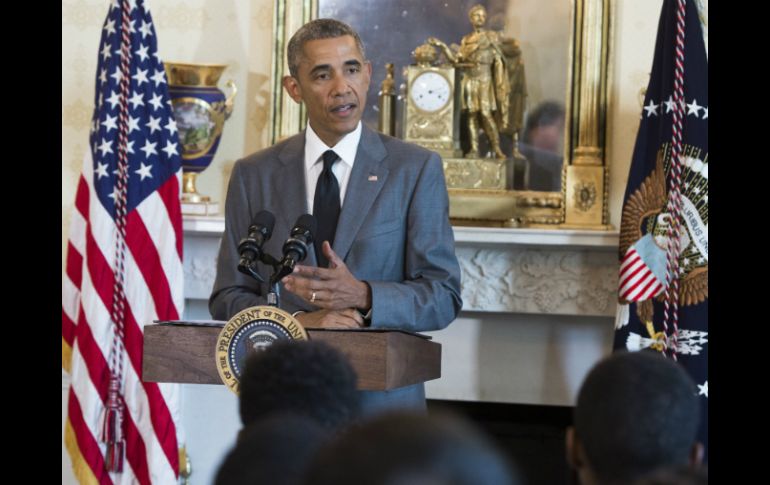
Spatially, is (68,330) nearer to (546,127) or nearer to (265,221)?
(546,127)

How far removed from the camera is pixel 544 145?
5.13 metres

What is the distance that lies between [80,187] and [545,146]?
6.64ft

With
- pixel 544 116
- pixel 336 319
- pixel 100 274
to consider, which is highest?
pixel 544 116

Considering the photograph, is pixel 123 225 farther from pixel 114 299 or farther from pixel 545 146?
pixel 545 146

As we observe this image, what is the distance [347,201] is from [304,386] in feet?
5.81

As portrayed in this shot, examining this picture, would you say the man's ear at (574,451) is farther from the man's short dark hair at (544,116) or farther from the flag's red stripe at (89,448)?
the man's short dark hair at (544,116)

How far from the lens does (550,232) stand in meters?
4.85

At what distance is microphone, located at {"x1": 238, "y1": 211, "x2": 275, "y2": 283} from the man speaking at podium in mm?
339

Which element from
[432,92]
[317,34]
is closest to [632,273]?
[432,92]

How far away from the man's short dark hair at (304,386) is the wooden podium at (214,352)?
1.08 meters

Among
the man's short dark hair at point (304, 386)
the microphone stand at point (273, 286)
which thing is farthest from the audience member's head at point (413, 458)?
the microphone stand at point (273, 286)

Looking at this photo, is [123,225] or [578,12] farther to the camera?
[578,12]

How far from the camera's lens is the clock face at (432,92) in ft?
16.6

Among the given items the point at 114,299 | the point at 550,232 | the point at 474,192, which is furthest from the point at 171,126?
the point at 550,232
